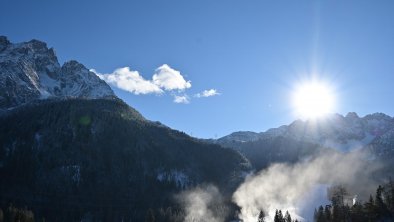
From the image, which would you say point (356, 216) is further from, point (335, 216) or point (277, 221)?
point (277, 221)

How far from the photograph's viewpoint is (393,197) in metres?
168

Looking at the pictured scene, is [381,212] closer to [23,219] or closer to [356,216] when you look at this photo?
[356,216]

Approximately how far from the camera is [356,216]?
16875 cm

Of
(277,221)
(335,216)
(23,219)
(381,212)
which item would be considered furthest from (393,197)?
(23,219)

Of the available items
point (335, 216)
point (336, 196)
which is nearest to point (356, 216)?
point (335, 216)

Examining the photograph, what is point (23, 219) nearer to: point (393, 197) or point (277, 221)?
point (277, 221)

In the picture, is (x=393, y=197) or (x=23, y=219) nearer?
(x=393, y=197)

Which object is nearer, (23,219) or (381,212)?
(381,212)

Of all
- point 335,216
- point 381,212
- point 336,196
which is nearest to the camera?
point 381,212

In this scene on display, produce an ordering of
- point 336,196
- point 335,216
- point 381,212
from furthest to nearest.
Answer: point 336,196, point 335,216, point 381,212

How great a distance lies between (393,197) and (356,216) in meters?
13.6

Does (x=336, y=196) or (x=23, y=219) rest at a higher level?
(x=336, y=196)

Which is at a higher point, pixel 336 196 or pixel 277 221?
pixel 336 196

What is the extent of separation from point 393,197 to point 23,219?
137 metres
